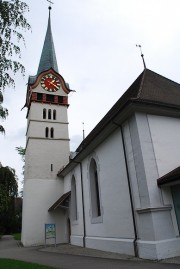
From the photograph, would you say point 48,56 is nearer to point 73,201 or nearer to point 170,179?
point 73,201

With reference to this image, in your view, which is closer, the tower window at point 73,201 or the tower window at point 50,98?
the tower window at point 73,201

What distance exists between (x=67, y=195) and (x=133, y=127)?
12089mm

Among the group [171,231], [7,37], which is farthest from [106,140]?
[7,37]

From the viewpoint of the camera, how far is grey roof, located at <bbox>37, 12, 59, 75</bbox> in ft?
98.3

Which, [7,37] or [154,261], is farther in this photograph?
[154,261]

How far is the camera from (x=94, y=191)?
15.5 meters

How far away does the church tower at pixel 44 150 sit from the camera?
2178 cm

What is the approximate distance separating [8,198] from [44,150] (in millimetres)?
15971

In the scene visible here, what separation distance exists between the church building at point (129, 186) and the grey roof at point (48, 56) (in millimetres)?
14551

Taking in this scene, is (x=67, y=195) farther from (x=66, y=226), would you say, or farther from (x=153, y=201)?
(x=153, y=201)

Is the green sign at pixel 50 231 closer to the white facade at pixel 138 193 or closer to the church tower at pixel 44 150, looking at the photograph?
the church tower at pixel 44 150

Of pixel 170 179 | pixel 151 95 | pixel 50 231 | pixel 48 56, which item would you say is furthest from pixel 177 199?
pixel 48 56

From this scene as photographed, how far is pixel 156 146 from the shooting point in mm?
10367

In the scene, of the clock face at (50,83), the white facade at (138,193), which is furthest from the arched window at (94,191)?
the clock face at (50,83)
